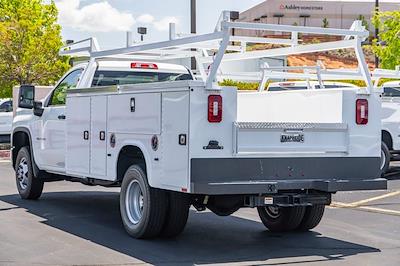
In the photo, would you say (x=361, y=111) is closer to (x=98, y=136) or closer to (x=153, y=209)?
(x=153, y=209)

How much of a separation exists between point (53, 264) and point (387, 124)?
1048cm

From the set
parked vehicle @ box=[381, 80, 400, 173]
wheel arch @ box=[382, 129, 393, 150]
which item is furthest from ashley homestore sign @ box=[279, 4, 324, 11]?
wheel arch @ box=[382, 129, 393, 150]

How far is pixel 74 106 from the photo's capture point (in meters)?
10.5

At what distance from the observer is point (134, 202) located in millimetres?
9281

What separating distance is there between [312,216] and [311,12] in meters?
83.3

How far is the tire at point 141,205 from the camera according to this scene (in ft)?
28.5

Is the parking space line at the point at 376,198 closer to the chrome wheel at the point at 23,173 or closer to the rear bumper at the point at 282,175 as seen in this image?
the rear bumper at the point at 282,175

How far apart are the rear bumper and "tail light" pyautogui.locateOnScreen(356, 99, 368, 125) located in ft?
1.41

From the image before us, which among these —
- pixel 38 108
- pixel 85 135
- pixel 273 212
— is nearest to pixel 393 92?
pixel 273 212

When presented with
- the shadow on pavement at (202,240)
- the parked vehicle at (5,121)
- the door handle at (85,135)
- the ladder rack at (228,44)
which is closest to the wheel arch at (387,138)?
the ladder rack at (228,44)

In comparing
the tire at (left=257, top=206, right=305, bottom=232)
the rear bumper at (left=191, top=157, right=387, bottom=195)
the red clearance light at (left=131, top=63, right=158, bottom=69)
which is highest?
the red clearance light at (left=131, top=63, right=158, bottom=69)

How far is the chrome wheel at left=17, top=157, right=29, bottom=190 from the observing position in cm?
1252

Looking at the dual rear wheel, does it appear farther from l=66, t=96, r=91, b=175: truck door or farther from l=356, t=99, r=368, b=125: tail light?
l=356, t=99, r=368, b=125: tail light

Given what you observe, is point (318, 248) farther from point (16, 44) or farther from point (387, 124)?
point (16, 44)
